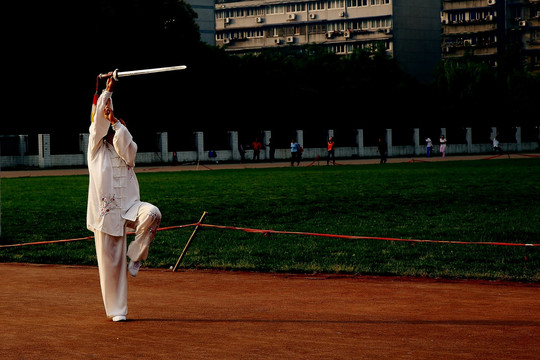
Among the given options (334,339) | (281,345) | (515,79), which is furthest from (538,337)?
(515,79)

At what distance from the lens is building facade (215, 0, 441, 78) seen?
12169 centimetres

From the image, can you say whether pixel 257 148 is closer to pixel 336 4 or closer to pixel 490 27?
pixel 490 27

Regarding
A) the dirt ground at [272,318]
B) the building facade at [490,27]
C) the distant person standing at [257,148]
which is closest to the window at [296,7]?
the building facade at [490,27]

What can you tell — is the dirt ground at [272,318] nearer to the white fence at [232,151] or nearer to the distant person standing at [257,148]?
the white fence at [232,151]

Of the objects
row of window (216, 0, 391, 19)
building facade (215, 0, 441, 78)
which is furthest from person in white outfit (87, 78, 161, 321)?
row of window (216, 0, 391, 19)

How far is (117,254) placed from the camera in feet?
31.2

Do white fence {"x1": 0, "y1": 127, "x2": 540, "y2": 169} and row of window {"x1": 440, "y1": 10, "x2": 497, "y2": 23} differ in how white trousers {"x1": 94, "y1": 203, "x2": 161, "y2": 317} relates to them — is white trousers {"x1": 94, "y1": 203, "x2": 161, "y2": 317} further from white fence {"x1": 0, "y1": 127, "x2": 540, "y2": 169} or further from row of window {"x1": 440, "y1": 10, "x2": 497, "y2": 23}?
row of window {"x1": 440, "y1": 10, "x2": 497, "y2": 23}

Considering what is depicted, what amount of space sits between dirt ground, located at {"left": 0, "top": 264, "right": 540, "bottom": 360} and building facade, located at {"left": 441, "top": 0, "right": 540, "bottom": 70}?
350ft

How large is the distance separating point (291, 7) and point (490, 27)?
95.2ft

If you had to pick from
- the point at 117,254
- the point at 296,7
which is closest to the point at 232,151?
the point at 117,254

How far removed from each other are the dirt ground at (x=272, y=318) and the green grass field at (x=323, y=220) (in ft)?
5.82

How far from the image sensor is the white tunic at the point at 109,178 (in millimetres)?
9383

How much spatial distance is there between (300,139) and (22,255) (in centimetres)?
4871

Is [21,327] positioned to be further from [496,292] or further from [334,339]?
[496,292]
